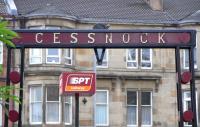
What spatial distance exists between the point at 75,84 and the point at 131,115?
1801 centimetres

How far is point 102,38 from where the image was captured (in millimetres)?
12398

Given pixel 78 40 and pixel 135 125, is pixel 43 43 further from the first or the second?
pixel 135 125

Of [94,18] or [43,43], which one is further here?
[94,18]

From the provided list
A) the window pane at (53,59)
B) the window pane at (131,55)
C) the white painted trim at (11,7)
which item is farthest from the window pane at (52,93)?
the window pane at (131,55)

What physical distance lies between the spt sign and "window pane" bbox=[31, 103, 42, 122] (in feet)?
49.9

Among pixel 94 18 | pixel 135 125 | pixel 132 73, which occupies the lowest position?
pixel 135 125

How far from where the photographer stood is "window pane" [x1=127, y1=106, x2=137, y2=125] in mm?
36781

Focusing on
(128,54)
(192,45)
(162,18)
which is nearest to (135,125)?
(128,54)

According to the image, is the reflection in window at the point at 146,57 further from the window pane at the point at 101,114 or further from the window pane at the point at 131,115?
the window pane at the point at 101,114

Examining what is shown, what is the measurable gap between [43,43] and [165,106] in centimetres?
2504

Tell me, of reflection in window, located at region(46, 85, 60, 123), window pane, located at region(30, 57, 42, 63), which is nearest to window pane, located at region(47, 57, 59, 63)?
window pane, located at region(30, 57, 42, 63)

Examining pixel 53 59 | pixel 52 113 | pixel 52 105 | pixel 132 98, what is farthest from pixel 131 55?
pixel 52 113

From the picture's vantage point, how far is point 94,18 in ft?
123

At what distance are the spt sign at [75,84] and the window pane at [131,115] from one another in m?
16.5
